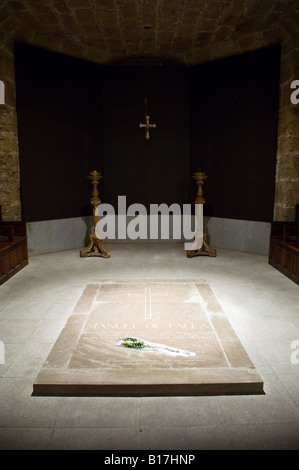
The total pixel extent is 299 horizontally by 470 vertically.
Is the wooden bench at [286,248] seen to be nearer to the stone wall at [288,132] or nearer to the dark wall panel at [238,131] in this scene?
the stone wall at [288,132]

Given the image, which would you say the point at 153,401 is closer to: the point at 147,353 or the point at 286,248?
the point at 147,353

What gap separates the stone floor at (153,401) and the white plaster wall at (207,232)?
5.89ft

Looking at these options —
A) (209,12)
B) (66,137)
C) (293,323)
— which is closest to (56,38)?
(66,137)

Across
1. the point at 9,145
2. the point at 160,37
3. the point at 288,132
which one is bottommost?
the point at 9,145

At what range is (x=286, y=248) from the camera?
17.1ft

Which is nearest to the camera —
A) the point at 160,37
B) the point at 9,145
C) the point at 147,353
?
the point at 147,353

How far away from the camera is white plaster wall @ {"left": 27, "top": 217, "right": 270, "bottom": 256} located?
6.61 m

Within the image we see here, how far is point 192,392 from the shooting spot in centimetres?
236

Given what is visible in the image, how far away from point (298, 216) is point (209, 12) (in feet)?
11.2

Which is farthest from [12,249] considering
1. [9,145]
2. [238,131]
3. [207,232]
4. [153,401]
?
[238,131]

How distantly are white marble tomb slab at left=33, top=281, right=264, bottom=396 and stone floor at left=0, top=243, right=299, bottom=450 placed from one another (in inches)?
3.0

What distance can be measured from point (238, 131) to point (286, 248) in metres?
2.68

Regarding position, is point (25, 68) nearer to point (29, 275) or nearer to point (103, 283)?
point (29, 275)

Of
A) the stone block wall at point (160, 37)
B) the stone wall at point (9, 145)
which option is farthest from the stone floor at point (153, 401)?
the stone block wall at point (160, 37)
